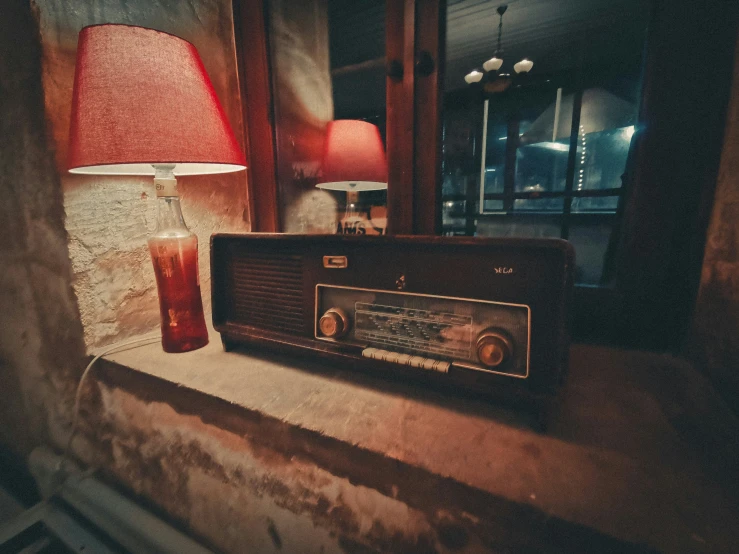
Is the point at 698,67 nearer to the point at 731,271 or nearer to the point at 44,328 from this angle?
the point at 731,271

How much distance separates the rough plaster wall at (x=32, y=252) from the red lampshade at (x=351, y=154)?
79cm

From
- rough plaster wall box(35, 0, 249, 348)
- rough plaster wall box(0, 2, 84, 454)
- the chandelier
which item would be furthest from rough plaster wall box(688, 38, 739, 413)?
the chandelier

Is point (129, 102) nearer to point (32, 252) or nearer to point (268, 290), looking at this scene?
point (268, 290)

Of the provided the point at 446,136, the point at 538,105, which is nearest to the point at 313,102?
the point at 446,136

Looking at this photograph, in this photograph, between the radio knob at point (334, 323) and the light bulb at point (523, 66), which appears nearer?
the radio knob at point (334, 323)

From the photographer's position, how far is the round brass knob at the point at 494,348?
1.73 feet

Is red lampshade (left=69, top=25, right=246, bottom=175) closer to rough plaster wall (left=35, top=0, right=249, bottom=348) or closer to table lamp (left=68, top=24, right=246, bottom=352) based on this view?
table lamp (left=68, top=24, right=246, bottom=352)

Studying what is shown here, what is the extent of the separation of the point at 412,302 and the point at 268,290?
0.36 metres

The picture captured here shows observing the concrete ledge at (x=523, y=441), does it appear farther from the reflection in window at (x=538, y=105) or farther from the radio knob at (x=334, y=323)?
the reflection in window at (x=538, y=105)

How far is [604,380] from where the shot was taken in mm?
686

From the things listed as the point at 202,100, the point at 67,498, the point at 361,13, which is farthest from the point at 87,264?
the point at 361,13

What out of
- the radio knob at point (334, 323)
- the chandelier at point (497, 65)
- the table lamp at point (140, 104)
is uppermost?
the chandelier at point (497, 65)

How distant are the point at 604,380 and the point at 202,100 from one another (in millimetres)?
1048

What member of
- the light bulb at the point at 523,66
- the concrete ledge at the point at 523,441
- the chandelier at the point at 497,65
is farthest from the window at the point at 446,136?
the light bulb at the point at 523,66
